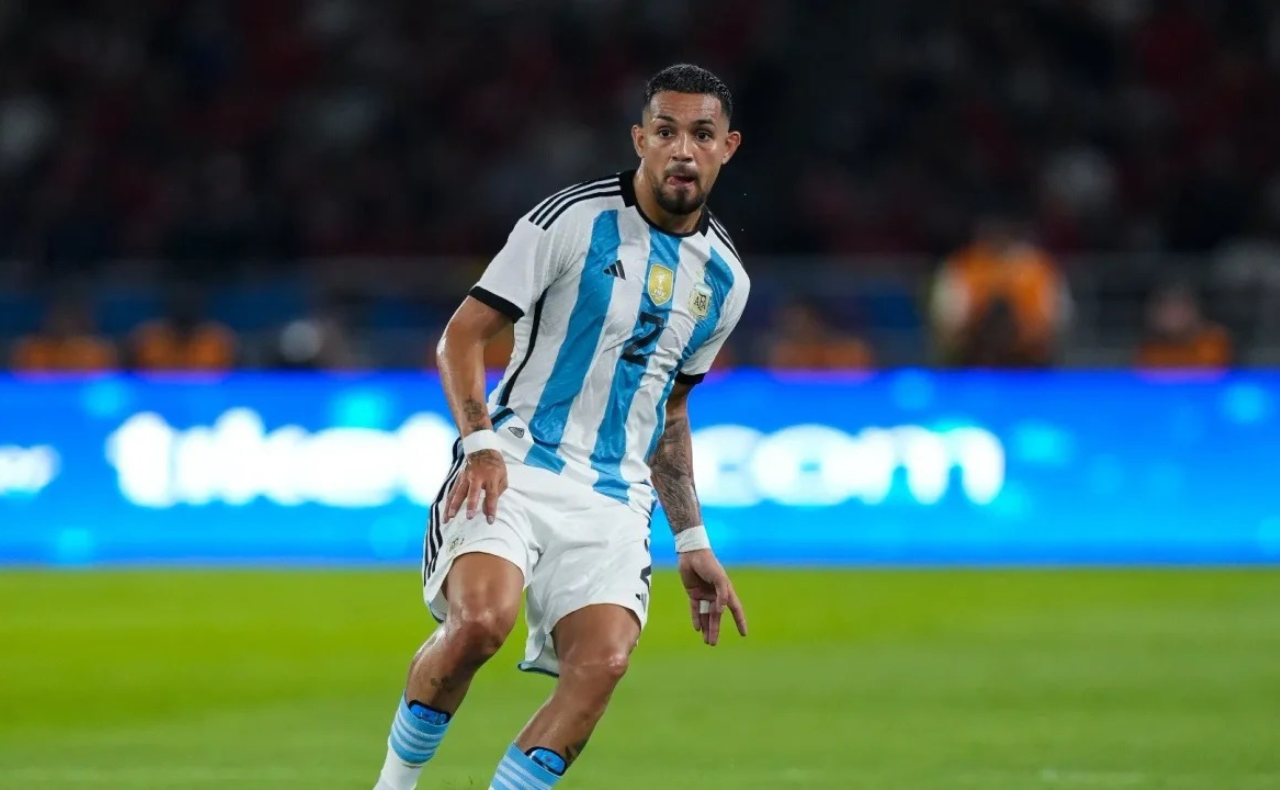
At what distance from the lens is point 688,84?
5152 millimetres

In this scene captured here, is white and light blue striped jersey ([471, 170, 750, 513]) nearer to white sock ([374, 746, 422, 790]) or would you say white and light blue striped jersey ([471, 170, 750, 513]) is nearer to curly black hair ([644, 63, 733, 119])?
curly black hair ([644, 63, 733, 119])

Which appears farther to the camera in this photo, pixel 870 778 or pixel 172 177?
pixel 172 177

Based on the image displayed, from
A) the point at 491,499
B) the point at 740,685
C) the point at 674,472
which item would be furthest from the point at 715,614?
the point at 740,685

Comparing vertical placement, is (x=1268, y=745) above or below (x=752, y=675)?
below

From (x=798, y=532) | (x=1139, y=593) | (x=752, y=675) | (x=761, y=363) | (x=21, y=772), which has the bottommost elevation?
(x=21, y=772)

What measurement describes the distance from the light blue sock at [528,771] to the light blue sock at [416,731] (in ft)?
0.86

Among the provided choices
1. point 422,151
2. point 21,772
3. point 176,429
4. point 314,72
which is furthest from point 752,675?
point 314,72

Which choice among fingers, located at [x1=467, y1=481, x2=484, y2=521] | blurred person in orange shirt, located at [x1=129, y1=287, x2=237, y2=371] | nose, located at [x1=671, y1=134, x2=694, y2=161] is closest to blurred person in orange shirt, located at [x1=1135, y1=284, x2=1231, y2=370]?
blurred person in orange shirt, located at [x1=129, y1=287, x2=237, y2=371]

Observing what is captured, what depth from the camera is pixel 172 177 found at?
18.5m

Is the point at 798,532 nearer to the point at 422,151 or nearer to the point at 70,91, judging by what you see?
the point at 422,151

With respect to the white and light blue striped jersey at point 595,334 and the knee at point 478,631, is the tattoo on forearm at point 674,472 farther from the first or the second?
the knee at point 478,631

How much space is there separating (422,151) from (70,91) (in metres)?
3.66

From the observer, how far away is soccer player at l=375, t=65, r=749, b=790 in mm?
4902

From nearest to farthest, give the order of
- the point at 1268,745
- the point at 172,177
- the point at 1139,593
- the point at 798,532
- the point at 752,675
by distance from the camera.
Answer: the point at 1268,745 < the point at 752,675 < the point at 1139,593 < the point at 798,532 < the point at 172,177
